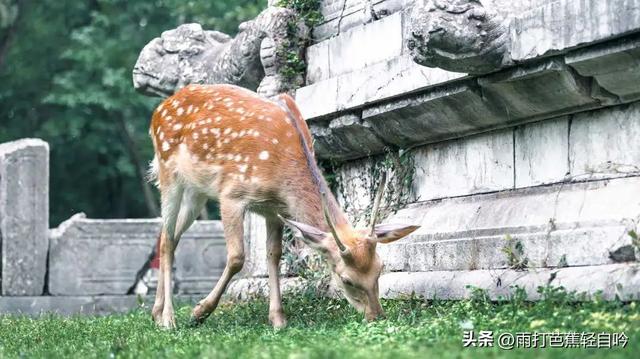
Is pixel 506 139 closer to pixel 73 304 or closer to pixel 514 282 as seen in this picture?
pixel 514 282

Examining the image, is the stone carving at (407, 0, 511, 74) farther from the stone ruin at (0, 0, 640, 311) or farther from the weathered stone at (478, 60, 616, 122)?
the weathered stone at (478, 60, 616, 122)

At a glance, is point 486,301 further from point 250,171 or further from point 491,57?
point 250,171

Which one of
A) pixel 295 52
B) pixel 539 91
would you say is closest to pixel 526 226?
pixel 539 91

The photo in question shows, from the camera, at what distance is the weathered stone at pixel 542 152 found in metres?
7.71

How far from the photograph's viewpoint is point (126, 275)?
55.4 feet

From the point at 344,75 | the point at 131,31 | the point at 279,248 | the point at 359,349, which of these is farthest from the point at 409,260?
the point at 131,31

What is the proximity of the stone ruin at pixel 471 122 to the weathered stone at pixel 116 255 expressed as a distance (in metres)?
5.01

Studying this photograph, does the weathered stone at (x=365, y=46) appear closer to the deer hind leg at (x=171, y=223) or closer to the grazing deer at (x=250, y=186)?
the grazing deer at (x=250, y=186)

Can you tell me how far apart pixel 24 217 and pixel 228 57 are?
5.89 m

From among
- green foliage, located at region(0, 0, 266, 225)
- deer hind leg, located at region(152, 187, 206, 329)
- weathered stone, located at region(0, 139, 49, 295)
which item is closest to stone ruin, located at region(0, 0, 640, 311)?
deer hind leg, located at region(152, 187, 206, 329)

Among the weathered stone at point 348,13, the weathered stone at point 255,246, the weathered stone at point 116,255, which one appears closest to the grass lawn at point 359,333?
the weathered stone at point 255,246

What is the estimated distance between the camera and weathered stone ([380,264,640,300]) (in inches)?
260

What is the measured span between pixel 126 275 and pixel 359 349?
11.2m

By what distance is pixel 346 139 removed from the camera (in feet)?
32.3
